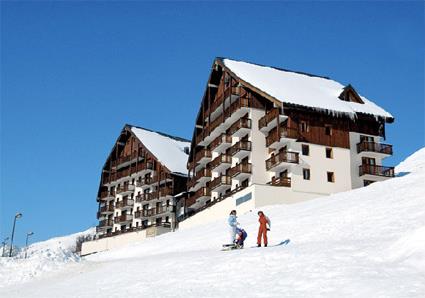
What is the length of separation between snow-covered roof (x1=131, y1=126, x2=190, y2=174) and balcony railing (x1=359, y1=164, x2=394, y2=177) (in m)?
24.1

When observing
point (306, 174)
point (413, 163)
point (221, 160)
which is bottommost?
point (306, 174)

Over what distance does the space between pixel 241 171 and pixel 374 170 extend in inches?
413

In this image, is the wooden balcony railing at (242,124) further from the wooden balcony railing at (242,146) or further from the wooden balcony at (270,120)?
the wooden balcony railing at (242,146)

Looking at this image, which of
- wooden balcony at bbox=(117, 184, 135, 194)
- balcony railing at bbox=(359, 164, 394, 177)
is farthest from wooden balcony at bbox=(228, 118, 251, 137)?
wooden balcony at bbox=(117, 184, 135, 194)

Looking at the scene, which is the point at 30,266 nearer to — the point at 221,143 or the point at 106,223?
the point at 221,143

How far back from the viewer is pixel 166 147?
7219 centimetres

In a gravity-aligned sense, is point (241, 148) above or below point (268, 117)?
below

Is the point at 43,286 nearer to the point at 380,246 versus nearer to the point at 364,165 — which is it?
the point at 380,246

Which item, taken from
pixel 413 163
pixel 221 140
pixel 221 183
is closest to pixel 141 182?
pixel 221 140

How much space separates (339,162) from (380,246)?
103 feet

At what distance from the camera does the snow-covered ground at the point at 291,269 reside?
12.2 meters

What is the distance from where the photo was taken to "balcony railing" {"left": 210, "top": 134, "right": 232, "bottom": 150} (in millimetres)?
52531

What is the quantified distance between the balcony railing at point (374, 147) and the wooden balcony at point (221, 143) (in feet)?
37.0

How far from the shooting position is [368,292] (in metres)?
11.2
